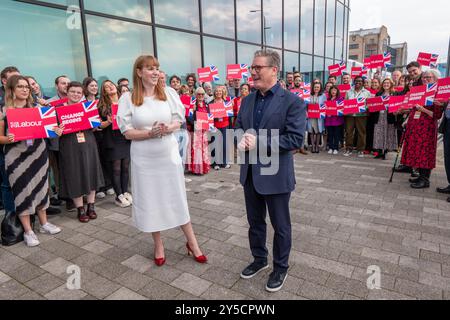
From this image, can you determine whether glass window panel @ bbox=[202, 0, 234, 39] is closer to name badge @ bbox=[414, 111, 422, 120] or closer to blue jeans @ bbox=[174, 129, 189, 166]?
blue jeans @ bbox=[174, 129, 189, 166]

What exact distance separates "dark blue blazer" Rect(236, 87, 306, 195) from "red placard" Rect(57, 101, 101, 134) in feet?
8.65

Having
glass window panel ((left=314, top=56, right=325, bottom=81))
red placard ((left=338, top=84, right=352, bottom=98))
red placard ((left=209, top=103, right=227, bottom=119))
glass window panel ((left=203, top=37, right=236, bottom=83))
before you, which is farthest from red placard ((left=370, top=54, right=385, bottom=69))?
glass window panel ((left=314, top=56, right=325, bottom=81))

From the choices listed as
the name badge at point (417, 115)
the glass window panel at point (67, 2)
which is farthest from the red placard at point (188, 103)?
the name badge at point (417, 115)

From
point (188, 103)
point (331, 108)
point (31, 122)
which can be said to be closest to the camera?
point (31, 122)

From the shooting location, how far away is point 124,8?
303 inches

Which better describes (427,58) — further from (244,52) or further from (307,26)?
(307,26)

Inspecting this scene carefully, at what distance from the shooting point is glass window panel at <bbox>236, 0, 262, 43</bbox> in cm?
1205

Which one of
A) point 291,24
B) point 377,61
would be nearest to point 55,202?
point 377,61

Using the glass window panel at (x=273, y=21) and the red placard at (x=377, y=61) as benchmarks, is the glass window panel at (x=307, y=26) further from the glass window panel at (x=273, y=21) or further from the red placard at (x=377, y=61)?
the red placard at (x=377, y=61)

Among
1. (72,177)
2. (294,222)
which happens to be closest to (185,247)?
(294,222)

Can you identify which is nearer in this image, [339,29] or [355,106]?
[355,106]

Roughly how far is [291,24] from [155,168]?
48.3 ft

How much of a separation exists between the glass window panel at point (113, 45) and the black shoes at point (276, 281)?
6.25 meters

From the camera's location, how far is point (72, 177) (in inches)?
171
